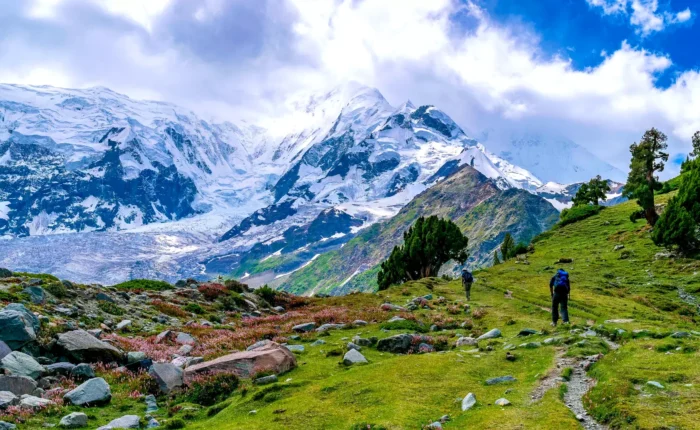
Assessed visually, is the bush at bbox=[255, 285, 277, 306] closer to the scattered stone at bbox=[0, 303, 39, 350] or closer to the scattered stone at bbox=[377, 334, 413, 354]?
the scattered stone at bbox=[377, 334, 413, 354]

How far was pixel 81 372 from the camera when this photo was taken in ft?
63.1

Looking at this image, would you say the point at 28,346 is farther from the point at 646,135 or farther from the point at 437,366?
the point at 646,135

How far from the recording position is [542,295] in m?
48.7

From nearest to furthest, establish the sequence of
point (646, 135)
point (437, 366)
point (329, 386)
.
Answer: point (329, 386) → point (437, 366) → point (646, 135)

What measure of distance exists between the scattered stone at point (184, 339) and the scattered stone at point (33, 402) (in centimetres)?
1073

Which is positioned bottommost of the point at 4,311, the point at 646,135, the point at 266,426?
the point at 266,426

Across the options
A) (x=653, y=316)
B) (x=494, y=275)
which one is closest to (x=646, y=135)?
(x=494, y=275)

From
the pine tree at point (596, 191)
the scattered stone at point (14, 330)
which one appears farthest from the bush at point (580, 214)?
the scattered stone at point (14, 330)

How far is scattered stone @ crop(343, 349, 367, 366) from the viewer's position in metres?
19.9

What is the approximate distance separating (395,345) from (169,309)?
2132 cm

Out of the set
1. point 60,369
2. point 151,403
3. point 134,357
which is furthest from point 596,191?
point 60,369

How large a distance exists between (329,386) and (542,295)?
125 ft

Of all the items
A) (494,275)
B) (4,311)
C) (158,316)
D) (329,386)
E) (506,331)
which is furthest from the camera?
(494,275)

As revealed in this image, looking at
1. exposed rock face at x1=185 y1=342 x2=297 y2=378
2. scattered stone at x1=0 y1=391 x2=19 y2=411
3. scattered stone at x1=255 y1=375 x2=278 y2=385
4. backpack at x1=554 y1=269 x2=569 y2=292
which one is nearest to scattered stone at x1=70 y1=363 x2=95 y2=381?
scattered stone at x1=0 y1=391 x2=19 y2=411
